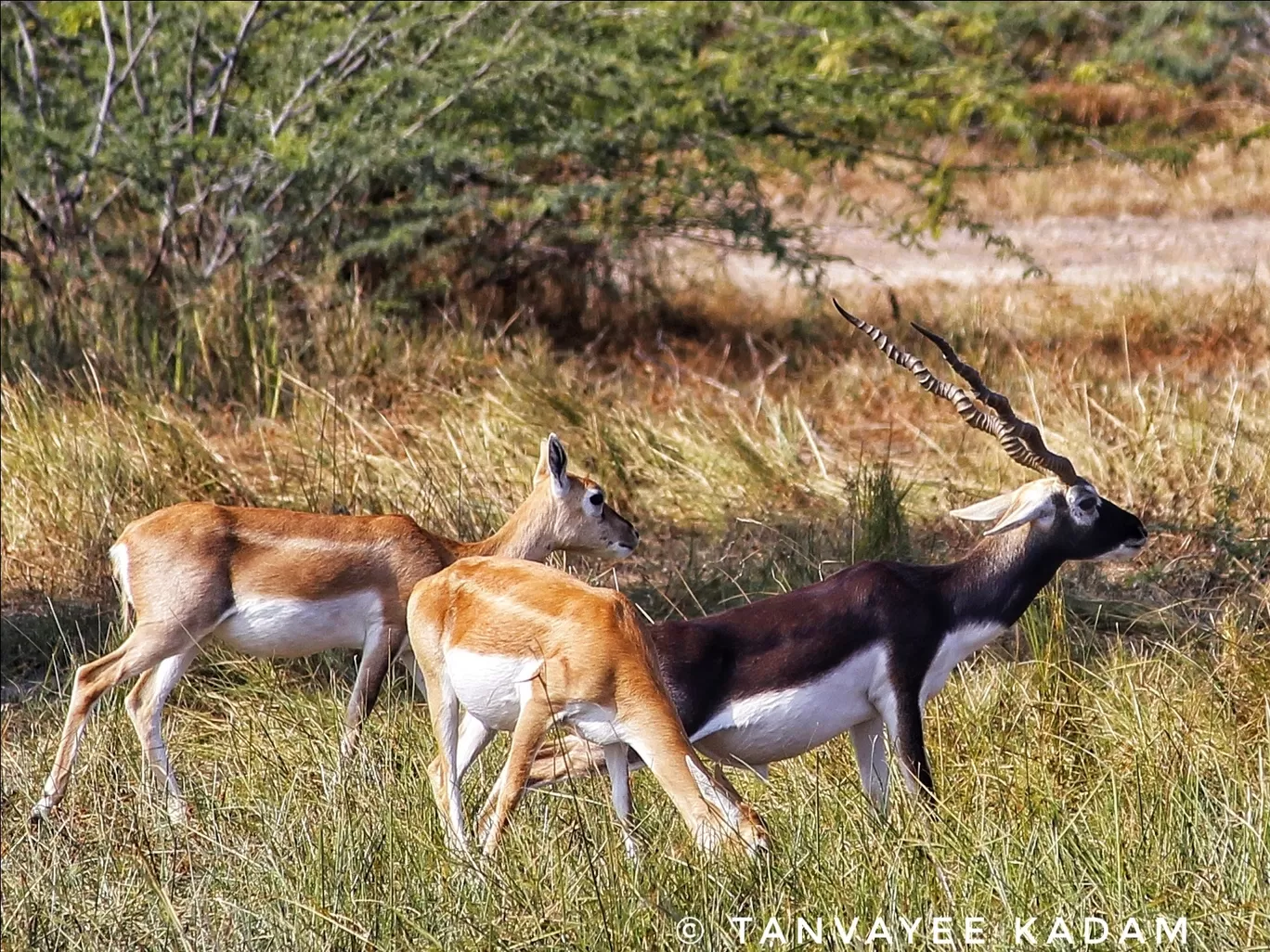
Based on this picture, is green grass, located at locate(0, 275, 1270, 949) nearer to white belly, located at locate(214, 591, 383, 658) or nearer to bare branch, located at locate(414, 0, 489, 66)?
white belly, located at locate(214, 591, 383, 658)

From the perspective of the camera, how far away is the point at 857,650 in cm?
437

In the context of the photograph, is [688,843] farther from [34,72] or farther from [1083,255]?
[1083,255]

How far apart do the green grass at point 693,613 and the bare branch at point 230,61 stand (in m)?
1.62

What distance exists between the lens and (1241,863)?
3678 mm

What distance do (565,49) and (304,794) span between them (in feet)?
19.0

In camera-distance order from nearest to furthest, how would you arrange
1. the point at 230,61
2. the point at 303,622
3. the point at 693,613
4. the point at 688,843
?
1. the point at 688,843
2. the point at 303,622
3. the point at 693,613
4. the point at 230,61

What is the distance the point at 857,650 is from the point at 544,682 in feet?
2.53

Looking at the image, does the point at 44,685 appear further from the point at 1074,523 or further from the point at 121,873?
the point at 1074,523

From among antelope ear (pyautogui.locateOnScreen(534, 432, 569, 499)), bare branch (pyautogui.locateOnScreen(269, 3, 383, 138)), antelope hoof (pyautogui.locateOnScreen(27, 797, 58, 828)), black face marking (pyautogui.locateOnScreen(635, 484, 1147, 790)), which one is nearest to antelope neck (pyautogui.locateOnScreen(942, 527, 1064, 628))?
black face marking (pyautogui.locateOnScreen(635, 484, 1147, 790))

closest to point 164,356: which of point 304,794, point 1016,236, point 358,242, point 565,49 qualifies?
point 358,242

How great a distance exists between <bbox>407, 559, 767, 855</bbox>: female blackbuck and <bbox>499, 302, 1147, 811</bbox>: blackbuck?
0.21 meters

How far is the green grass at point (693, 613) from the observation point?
383cm

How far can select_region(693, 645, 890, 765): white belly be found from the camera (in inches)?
170

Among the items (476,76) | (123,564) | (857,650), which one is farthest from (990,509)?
(476,76)
